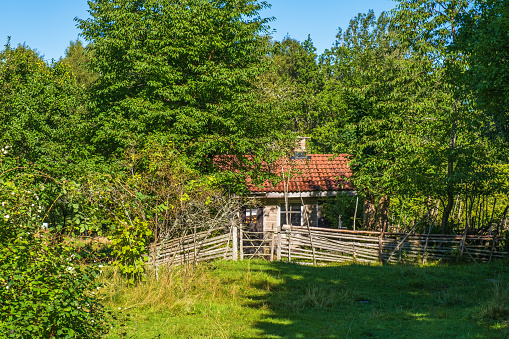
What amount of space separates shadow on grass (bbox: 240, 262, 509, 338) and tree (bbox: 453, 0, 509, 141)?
4.13 m

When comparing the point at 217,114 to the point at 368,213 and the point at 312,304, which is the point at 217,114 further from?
the point at 368,213

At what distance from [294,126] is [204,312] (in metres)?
30.2

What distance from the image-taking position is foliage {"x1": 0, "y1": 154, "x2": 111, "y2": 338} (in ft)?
14.2

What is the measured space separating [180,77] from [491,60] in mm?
9035

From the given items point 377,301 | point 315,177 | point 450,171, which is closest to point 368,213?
point 315,177

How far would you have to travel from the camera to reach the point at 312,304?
9.91m

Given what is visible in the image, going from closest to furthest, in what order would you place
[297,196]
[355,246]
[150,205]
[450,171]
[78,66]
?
[150,205] < [450,171] < [355,246] < [297,196] < [78,66]

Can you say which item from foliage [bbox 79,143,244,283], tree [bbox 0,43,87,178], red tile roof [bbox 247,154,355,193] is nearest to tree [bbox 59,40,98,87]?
tree [bbox 0,43,87,178]

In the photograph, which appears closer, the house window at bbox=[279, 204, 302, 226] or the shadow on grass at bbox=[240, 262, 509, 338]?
the shadow on grass at bbox=[240, 262, 509, 338]

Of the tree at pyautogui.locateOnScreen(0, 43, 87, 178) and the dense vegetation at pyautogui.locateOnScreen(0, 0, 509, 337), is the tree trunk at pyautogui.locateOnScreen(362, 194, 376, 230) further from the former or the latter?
the tree at pyautogui.locateOnScreen(0, 43, 87, 178)

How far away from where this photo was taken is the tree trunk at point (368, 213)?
19998 millimetres

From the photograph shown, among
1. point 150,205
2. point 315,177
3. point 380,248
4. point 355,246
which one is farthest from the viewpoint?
point 315,177

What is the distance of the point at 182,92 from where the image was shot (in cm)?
1478

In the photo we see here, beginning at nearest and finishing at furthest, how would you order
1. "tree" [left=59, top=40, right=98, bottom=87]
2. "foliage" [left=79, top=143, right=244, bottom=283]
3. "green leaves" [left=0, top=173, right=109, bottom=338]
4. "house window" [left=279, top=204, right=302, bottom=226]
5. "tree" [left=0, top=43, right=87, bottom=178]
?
"green leaves" [left=0, top=173, right=109, bottom=338] → "foliage" [left=79, top=143, right=244, bottom=283] → "tree" [left=0, top=43, right=87, bottom=178] → "house window" [left=279, top=204, right=302, bottom=226] → "tree" [left=59, top=40, right=98, bottom=87]
